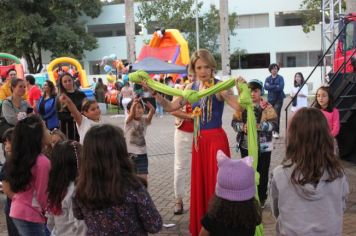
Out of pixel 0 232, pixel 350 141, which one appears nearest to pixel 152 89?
pixel 0 232

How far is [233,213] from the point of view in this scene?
294cm

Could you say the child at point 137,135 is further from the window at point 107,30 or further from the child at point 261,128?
Result: the window at point 107,30

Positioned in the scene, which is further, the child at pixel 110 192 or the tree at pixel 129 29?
the tree at pixel 129 29

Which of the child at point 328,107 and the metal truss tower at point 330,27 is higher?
the metal truss tower at point 330,27

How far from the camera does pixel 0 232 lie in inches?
230

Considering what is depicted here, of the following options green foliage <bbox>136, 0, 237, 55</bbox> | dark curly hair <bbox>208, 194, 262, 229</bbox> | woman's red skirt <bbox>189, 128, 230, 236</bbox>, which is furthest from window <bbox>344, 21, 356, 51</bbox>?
green foliage <bbox>136, 0, 237, 55</bbox>

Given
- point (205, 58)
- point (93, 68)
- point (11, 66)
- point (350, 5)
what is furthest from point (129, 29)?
point (205, 58)

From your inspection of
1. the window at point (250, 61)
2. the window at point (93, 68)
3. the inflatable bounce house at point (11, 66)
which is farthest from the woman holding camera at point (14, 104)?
the window at point (93, 68)

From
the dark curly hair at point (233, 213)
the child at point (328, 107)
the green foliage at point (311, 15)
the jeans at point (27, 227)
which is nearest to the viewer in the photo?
the dark curly hair at point (233, 213)

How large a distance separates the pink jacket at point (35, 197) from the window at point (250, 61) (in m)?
34.6

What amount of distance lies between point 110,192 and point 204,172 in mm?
2294

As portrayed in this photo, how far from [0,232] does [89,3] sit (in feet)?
106

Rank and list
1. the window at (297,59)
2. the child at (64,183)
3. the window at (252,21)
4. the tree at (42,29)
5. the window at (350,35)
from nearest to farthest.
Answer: the child at (64,183), the window at (350,35), the tree at (42,29), the window at (297,59), the window at (252,21)

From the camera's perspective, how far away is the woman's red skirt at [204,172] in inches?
194
